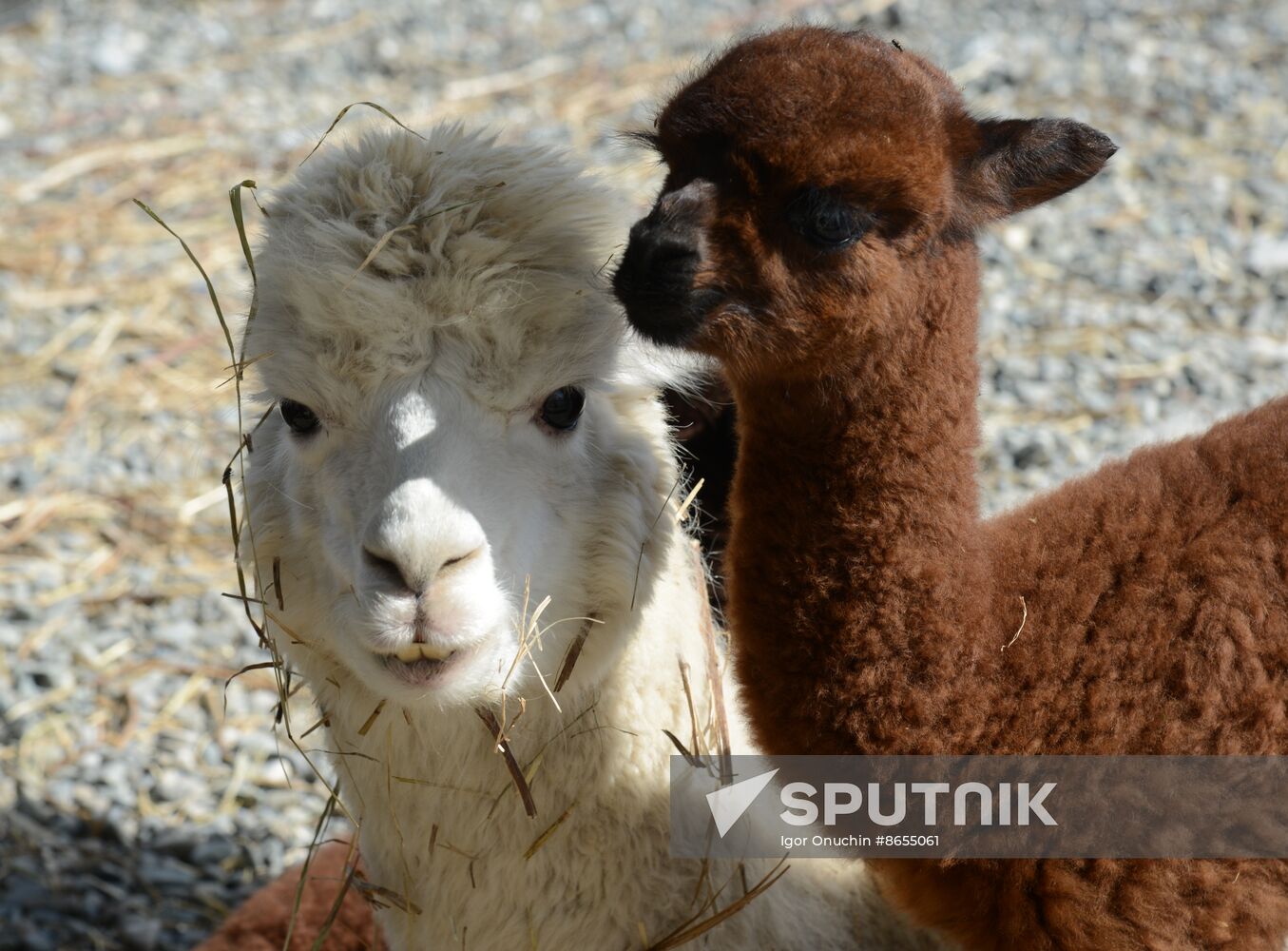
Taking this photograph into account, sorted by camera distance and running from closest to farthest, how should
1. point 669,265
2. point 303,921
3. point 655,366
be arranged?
point 669,265, point 655,366, point 303,921

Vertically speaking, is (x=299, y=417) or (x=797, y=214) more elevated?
(x=797, y=214)

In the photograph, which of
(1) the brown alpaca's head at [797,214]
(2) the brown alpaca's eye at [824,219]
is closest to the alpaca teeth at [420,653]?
(1) the brown alpaca's head at [797,214]

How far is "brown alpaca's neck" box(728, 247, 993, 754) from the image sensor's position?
8.33 ft

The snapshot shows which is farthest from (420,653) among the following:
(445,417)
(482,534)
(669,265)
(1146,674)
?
(1146,674)

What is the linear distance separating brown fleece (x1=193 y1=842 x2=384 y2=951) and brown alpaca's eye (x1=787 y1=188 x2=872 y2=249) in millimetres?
2216

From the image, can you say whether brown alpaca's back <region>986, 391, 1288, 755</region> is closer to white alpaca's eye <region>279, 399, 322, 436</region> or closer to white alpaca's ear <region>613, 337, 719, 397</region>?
white alpaca's ear <region>613, 337, 719, 397</region>

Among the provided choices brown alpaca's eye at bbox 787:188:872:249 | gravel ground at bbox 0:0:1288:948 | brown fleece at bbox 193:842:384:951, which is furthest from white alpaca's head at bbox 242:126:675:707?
brown fleece at bbox 193:842:384:951

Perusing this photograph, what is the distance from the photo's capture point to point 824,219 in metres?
2.38

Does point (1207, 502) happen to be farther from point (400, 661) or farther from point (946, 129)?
point (400, 661)

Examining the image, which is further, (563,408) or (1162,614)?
(563,408)

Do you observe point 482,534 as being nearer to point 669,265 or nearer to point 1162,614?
point 669,265

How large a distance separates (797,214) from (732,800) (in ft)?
4.48

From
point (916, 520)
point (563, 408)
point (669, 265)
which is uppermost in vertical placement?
point (669, 265)

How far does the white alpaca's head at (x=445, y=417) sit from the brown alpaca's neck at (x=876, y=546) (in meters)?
0.40
